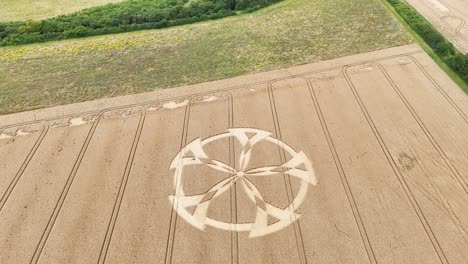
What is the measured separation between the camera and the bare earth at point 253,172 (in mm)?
21875

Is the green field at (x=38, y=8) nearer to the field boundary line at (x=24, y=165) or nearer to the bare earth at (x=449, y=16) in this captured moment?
the field boundary line at (x=24, y=165)

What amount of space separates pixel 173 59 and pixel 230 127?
12.6 m

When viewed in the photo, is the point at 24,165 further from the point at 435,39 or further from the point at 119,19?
the point at 435,39

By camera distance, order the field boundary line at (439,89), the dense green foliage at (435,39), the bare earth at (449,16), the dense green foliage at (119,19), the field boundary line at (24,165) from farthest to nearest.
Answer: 1. the dense green foliage at (119,19)
2. the bare earth at (449,16)
3. the dense green foliage at (435,39)
4. the field boundary line at (439,89)
5. the field boundary line at (24,165)

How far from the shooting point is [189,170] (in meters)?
26.4

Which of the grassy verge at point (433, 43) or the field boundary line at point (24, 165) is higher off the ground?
the grassy verge at point (433, 43)

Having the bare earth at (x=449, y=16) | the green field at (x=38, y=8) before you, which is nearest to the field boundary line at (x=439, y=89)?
the bare earth at (x=449, y=16)

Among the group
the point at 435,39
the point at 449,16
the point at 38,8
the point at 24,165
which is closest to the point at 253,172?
the point at 24,165

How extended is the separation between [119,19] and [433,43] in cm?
3434

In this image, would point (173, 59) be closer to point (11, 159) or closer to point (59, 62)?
point (59, 62)

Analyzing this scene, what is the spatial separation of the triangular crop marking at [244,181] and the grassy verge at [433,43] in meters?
16.3

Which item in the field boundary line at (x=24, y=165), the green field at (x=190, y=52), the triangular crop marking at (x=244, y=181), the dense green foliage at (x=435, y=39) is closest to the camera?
the triangular crop marking at (x=244, y=181)

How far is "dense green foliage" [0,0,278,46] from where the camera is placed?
1734 inches

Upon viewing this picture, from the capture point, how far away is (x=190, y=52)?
3922 centimetres
